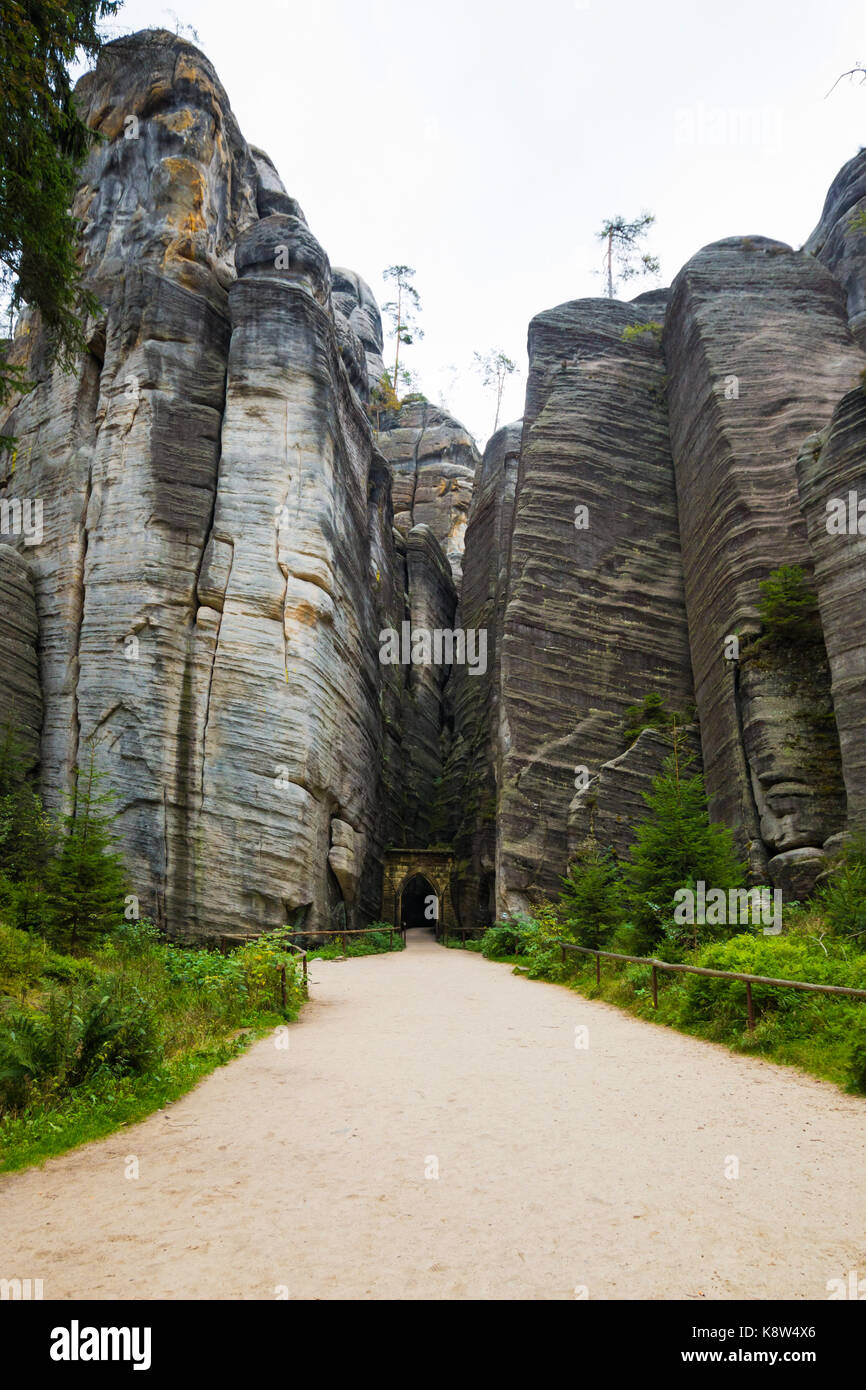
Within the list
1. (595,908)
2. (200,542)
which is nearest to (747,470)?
(595,908)

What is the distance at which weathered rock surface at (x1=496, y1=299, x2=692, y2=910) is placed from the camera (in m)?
23.1

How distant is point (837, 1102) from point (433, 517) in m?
46.2

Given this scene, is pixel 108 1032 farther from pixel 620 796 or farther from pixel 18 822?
pixel 620 796

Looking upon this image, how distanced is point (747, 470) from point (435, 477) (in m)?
30.7

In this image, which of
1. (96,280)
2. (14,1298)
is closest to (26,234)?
(14,1298)

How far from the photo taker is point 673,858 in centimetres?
1226

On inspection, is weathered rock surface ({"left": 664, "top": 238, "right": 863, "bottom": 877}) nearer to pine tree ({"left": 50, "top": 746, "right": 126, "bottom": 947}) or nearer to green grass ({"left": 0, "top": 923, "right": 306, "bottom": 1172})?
green grass ({"left": 0, "top": 923, "right": 306, "bottom": 1172})

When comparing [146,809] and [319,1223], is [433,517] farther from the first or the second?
[319,1223]

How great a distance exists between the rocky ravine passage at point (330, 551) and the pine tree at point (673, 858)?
388 centimetres

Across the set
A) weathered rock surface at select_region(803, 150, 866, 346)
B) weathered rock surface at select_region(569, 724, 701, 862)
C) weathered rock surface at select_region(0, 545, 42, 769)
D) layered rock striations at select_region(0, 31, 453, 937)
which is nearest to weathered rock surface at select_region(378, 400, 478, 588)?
layered rock striations at select_region(0, 31, 453, 937)

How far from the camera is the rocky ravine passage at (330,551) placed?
60.1 feet

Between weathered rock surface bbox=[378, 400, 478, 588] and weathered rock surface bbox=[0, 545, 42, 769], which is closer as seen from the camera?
weathered rock surface bbox=[0, 545, 42, 769]

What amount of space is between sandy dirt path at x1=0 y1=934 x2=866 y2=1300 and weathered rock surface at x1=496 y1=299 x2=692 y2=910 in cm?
1556

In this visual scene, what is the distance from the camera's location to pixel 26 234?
10.4 m
